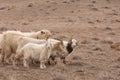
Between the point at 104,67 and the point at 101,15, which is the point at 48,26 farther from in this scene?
the point at 104,67

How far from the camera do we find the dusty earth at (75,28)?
12359mm

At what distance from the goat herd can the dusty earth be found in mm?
331

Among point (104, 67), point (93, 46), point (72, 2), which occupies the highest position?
point (104, 67)

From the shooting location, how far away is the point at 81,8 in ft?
104

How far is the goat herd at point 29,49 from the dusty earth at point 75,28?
0.33 meters

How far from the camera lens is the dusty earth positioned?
12359 millimetres

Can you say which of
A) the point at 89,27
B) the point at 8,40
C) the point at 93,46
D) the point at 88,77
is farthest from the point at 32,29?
the point at 88,77

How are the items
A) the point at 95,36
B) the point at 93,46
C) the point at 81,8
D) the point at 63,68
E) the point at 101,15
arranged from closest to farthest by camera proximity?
the point at 63,68
the point at 93,46
the point at 95,36
the point at 101,15
the point at 81,8

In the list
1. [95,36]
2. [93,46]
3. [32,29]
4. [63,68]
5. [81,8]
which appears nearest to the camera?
[63,68]

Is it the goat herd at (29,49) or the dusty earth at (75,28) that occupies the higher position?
the goat herd at (29,49)

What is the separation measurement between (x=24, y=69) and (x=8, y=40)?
4.71 feet

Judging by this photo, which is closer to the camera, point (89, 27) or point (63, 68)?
point (63, 68)

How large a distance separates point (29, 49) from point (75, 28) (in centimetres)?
1035

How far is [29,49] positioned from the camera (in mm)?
12992
